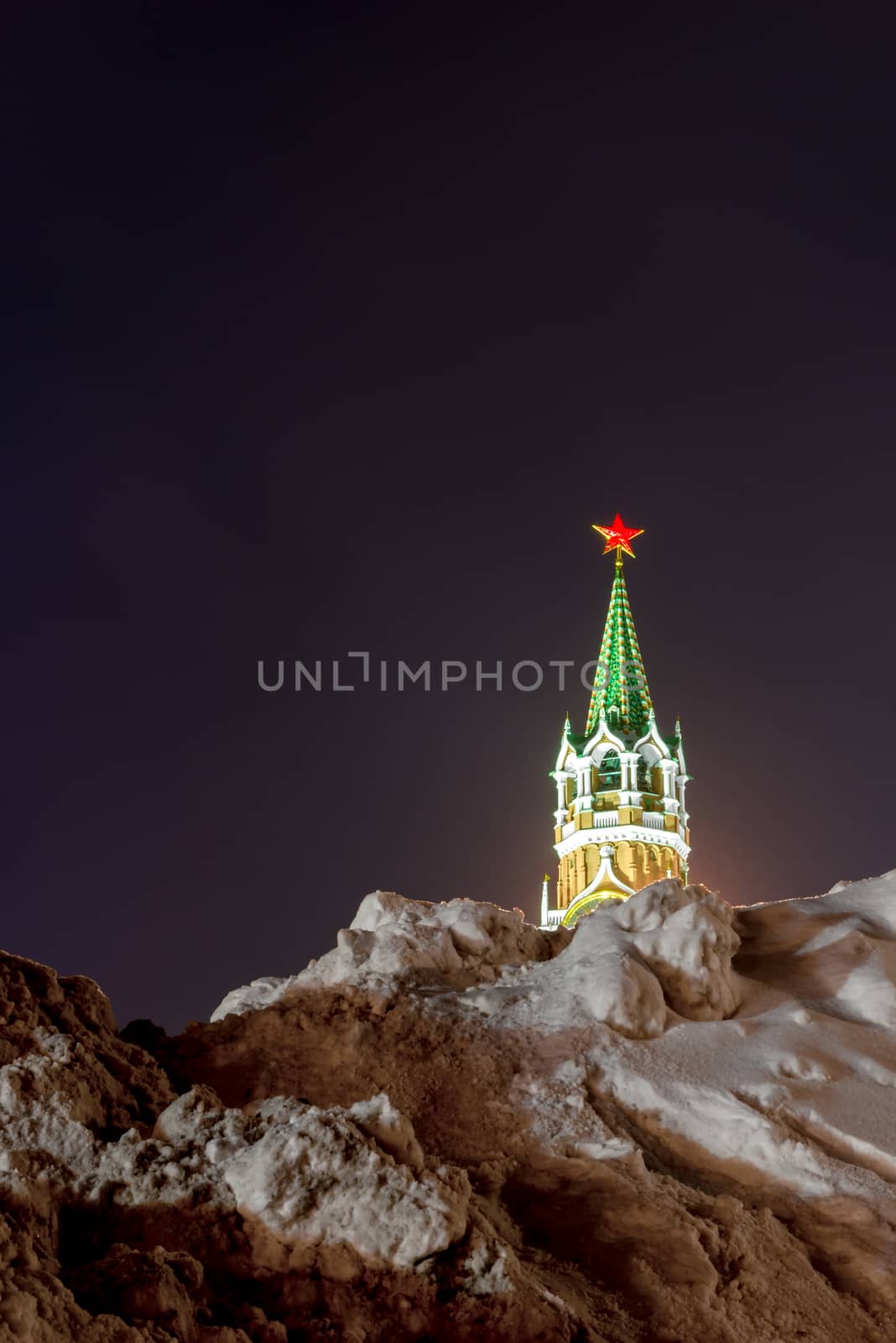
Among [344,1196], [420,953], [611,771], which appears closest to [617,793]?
[611,771]

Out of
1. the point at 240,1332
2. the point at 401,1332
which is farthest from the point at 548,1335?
the point at 240,1332

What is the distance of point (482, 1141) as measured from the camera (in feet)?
22.7

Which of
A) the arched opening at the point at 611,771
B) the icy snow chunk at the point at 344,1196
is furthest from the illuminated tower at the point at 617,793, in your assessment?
the icy snow chunk at the point at 344,1196

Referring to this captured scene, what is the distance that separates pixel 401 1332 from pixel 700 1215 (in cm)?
203

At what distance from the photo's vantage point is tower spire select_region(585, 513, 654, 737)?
67.8m

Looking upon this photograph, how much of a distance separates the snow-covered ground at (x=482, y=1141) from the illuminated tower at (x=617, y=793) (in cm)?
5226

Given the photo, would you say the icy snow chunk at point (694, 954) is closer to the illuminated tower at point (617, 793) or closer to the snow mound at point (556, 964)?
the snow mound at point (556, 964)

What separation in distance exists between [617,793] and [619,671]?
7.93 meters

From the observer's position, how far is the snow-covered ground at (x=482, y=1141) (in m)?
5.12

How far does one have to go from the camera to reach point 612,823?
64500mm

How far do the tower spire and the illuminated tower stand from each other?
0.05 metres

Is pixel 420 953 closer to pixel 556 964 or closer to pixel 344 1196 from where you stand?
pixel 556 964

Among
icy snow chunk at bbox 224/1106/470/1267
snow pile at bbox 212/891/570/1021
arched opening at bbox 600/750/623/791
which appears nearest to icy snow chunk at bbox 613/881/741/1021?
snow pile at bbox 212/891/570/1021

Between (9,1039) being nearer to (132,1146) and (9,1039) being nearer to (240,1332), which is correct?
(132,1146)
